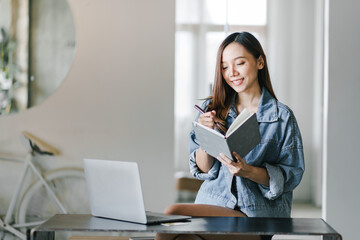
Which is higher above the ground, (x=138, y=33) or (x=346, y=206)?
(x=138, y=33)

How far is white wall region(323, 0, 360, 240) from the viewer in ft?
11.0

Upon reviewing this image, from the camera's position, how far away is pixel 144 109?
3387mm

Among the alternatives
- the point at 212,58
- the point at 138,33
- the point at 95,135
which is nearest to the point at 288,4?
the point at 212,58

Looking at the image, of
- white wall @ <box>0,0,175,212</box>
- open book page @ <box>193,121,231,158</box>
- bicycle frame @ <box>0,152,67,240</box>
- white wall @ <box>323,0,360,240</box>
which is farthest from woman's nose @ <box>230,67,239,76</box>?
bicycle frame @ <box>0,152,67,240</box>

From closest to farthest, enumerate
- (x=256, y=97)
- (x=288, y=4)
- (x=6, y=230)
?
(x=256, y=97), (x=6, y=230), (x=288, y=4)

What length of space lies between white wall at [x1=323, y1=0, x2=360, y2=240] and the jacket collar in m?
1.34

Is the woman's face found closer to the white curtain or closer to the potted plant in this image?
the potted plant

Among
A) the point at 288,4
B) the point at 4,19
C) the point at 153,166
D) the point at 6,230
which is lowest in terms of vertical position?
the point at 6,230

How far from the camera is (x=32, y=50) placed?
11.4 feet

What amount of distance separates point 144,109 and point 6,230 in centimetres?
115

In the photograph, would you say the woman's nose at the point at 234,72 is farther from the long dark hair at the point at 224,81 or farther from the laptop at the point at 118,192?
the laptop at the point at 118,192

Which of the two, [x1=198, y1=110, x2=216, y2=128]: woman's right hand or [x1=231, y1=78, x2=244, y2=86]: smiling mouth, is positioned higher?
[x1=231, y1=78, x2=244, y2=86]: smiling mouth

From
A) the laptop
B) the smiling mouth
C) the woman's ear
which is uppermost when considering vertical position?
the woman's ear

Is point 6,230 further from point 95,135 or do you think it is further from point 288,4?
point 288,4
